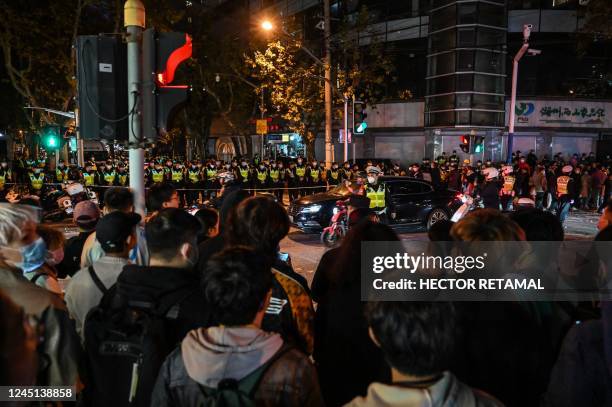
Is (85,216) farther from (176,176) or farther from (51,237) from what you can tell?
(176,176)

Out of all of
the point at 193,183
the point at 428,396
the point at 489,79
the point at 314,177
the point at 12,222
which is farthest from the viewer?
the point at 489,79

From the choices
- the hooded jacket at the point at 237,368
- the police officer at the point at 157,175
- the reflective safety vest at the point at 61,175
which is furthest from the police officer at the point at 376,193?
the reflective safety vest at the point at 61,175

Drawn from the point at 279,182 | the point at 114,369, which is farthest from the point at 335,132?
the point at 114,369

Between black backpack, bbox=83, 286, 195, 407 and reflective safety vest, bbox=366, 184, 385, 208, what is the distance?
8571 millimetres

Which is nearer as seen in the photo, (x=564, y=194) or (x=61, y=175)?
(x=564, y=194)

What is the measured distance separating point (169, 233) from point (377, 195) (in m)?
8.50

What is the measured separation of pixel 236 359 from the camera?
1.88 m

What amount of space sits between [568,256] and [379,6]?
1188 inches

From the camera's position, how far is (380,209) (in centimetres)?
1090

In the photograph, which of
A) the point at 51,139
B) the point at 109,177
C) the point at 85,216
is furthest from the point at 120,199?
the point at 109,177

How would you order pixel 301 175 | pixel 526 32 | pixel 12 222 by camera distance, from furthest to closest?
pixel 301 175 < pixel 526 32 < pixel 12 222

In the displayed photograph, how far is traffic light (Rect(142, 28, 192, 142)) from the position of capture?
4566 mm

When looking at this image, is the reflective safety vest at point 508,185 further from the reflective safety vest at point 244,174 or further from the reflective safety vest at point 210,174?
the reflective safety vest at point 210,174

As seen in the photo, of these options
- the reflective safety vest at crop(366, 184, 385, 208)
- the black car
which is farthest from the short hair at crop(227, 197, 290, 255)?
the black car
